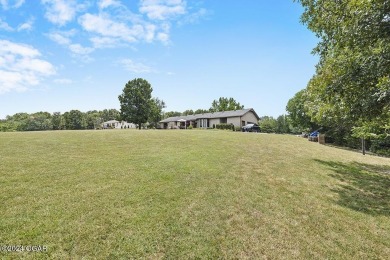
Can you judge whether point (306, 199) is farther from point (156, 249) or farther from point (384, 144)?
point (384, 144)

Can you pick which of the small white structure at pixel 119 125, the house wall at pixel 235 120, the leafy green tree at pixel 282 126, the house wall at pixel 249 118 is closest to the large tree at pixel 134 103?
the house wall at pixel 235 120

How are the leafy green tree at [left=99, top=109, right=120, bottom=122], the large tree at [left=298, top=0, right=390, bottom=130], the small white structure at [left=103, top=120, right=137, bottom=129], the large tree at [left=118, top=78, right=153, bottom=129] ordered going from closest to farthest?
the large tree at [left=298, top=0, right=390, bottom=130]
the large tree at [left=118, top=78, right=153, bottom=129]
the small white structure at [left=103, top=120, right=137, bottom=129]
the leafy green tree at [left=99, top=109, right=120, bottom=122]

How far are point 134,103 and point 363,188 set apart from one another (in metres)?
50.9

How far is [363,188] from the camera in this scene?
9.78 metres

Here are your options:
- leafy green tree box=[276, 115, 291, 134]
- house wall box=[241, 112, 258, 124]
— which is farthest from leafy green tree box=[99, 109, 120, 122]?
house wall box=[241, 112, 258, 124]

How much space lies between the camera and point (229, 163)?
1180 cm

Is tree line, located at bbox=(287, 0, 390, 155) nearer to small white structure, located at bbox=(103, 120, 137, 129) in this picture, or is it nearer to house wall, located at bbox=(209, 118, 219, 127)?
house wall, located at bbox=(209, 118, 219, 127)

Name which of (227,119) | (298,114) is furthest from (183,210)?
(298,114)

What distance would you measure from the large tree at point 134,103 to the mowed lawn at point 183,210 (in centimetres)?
4340

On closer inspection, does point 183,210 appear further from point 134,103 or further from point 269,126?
point 269,126

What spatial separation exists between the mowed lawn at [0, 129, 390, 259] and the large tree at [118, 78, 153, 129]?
43402 millimetres

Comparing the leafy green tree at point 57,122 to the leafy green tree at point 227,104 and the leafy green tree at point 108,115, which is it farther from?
the leafy green tree at point 227,104

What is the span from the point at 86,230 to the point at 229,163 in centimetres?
805

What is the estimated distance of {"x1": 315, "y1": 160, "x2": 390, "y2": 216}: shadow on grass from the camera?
7738 mm
